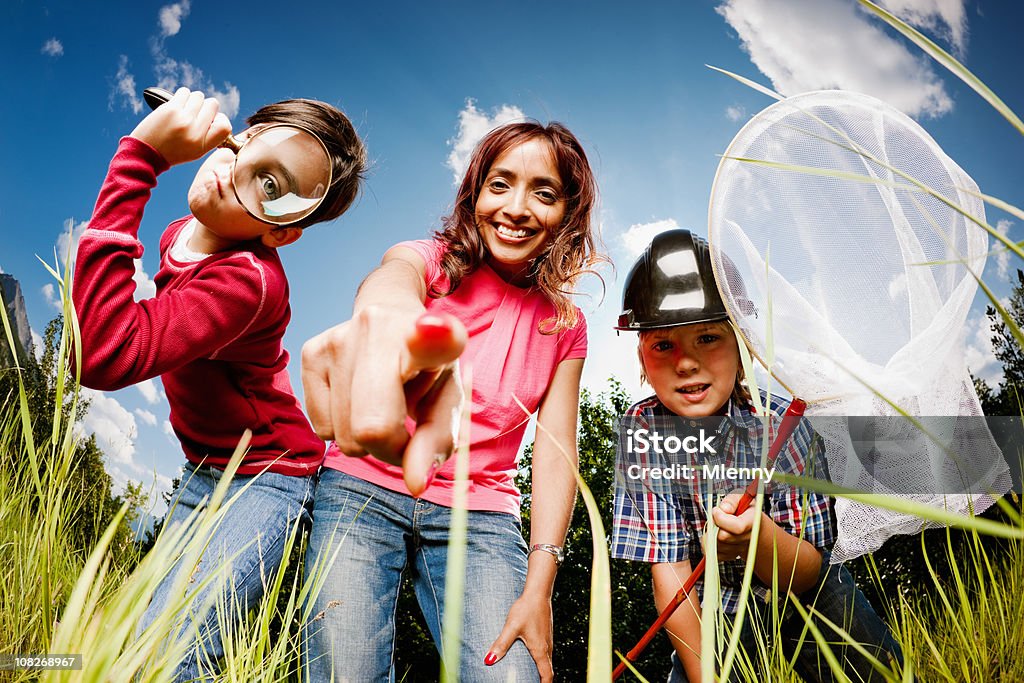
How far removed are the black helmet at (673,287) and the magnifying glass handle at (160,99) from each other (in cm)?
93

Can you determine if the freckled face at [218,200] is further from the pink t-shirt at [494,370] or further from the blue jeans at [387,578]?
the blue jeans at [387,578]

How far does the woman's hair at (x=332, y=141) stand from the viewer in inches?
55.5

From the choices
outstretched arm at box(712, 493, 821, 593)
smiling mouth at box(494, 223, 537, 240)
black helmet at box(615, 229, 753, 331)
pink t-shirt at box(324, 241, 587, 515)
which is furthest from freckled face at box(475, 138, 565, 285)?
outstretched arm at box(712, 493, 821, 593)

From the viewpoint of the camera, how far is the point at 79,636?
0.57 metres

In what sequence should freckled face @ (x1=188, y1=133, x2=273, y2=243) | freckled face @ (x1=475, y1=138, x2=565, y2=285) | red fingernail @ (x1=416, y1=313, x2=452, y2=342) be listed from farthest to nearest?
freckled face @ (x1=475, y1=138, x2=565, y2=285) < freckled face @ (x1=188, y1=133, x2=273, y2=243) < red fingernail @ (x1=416, y1=313, x2=452, y2=342)

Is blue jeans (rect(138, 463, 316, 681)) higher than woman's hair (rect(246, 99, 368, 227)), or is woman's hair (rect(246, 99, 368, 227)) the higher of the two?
woman's hair (rect(246, 99, 368, 227))

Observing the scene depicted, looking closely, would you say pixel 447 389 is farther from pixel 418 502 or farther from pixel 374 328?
pixel 418 502

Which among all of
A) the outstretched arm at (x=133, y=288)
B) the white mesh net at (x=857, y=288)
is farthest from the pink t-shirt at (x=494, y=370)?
the white mesh net at (x=857, y=288)

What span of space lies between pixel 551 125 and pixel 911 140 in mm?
919

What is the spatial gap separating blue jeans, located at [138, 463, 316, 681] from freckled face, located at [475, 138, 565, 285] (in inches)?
28.4

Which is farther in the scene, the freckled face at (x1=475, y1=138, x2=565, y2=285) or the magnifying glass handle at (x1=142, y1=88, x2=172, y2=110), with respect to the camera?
the freckled face at (x1=475, y1=138, x2=565, y2=285)

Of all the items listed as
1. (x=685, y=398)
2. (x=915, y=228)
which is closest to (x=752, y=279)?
(x=915, y=228)

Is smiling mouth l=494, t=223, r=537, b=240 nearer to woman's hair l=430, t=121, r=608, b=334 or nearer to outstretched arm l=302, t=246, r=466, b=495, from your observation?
woman's hair l=430, t=121, r=608, b=334

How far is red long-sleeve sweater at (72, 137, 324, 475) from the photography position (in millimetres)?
1104
